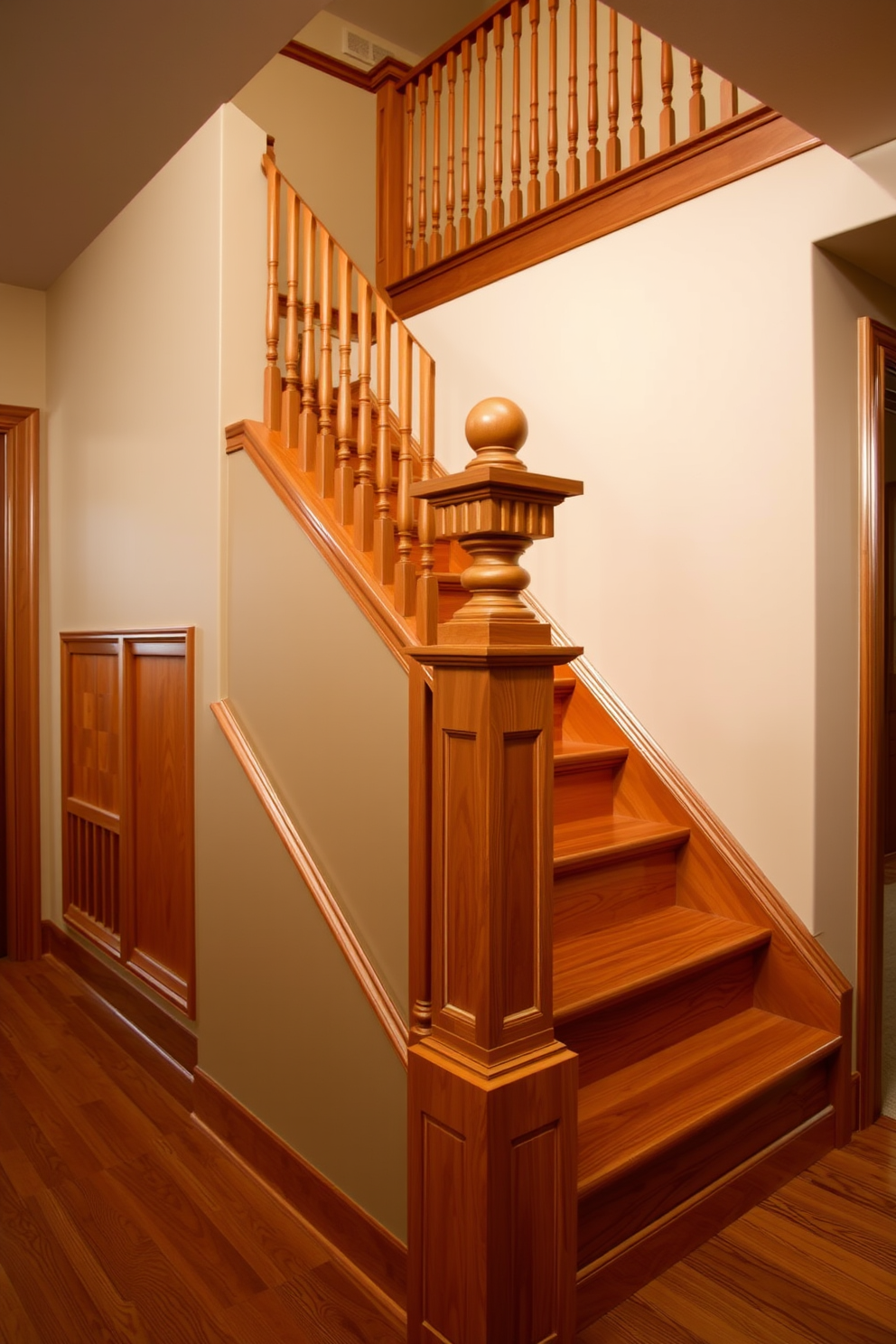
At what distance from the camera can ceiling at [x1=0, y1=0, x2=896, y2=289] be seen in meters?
1.64

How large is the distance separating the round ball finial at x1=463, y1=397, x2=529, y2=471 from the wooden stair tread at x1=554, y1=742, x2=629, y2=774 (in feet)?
3.74

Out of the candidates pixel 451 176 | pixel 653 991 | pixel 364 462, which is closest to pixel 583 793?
pixel 653 991

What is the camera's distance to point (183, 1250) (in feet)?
6.59

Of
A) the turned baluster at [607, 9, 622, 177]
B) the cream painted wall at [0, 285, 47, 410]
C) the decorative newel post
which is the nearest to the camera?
the decorative newel post

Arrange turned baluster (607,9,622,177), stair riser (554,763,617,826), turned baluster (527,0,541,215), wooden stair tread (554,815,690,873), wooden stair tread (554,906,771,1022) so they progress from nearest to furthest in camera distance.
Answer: wooden stair tread (554,906,771,1022), wooden stair tread (554,815,690,873), stair riser (554,763,617,826), turned baluster (607,9,622,177), turned baluster (527,0,541,215)

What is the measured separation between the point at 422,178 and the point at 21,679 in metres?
2.67

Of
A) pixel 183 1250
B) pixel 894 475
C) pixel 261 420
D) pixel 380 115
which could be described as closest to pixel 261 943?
pixel 183 1250

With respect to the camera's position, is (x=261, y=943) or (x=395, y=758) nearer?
(x=395, y=758)

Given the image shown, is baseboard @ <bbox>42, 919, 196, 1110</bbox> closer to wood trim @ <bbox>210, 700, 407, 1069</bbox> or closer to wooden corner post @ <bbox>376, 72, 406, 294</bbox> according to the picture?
wood trim @ <bbox>210, 700, 407, 1069</bbox>

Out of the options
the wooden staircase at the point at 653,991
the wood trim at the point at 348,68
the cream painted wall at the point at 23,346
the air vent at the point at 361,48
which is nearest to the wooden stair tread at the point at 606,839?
the wooden staircase at the point at 653,991

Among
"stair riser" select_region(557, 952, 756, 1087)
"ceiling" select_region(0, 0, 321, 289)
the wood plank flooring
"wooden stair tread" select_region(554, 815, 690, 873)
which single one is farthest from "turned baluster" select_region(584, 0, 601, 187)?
the wood plank flooring

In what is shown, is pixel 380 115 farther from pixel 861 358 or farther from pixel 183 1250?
pixel 183 1250

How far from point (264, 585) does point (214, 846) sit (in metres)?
0.77

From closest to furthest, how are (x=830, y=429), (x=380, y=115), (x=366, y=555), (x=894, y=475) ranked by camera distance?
(x=366, y=555)
(x=830, y=429)
(x=380, y=115)
(x=894, y=475)
